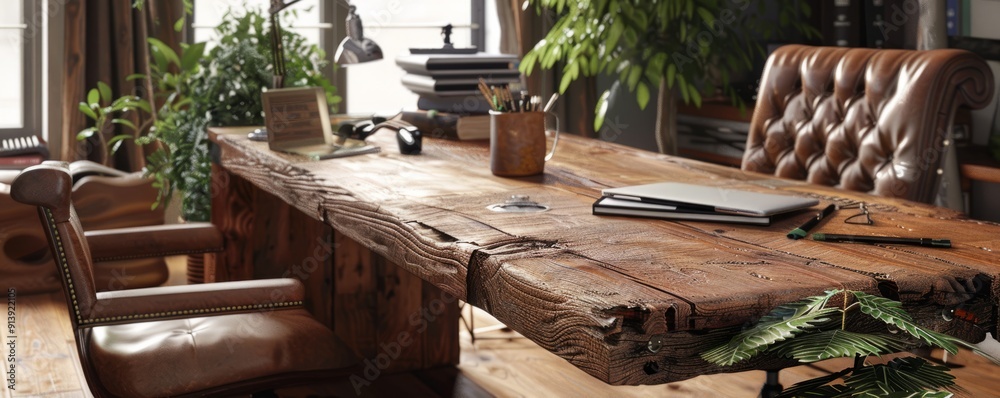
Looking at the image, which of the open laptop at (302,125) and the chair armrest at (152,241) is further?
the open laptop at (302,125)

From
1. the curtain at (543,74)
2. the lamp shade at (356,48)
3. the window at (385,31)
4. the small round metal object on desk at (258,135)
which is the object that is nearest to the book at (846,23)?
the curtain at (543,74)

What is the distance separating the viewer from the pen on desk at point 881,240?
141cm

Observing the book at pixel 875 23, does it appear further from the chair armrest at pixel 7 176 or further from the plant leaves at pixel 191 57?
the chair armrest at pixel 7 176

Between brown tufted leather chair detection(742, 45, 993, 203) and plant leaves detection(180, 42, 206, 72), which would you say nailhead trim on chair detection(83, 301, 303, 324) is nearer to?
brown tufted leather chair detection(742, 45, 993, 203)

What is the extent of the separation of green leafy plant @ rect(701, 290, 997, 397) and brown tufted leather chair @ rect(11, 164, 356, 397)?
95cm

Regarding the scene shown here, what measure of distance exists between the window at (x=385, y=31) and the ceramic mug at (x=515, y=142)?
101 inches

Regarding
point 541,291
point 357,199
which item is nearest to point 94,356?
point 357,199

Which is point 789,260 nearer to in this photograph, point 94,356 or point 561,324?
point 561,324

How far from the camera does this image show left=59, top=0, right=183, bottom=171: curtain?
4.09 meters

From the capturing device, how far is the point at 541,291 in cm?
119

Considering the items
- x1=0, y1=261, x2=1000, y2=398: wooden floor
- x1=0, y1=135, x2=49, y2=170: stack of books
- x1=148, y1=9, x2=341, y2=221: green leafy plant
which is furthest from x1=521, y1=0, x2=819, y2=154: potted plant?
x1=0, y1=135, x2=49, y2=170: stack of books

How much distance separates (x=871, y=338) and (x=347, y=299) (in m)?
2.03

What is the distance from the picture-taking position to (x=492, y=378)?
9.64ft

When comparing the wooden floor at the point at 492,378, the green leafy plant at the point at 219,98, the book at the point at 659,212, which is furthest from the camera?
the green leafy plant at the point at 219,98
